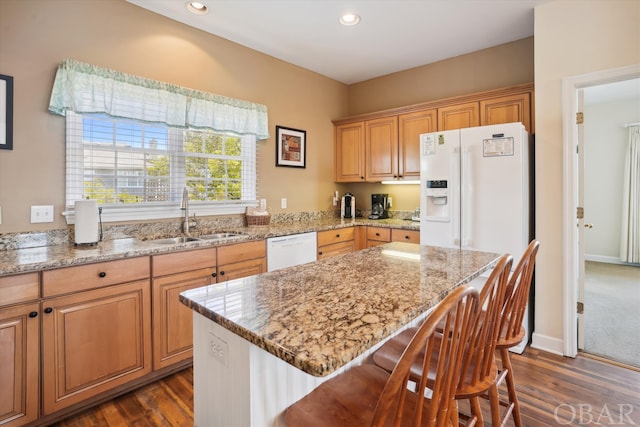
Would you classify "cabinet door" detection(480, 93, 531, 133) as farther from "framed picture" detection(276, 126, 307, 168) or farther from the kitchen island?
the kitchen island

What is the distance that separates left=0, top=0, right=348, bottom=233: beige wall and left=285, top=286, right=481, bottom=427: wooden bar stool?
7.20ft

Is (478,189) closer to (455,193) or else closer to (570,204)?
(455,193)

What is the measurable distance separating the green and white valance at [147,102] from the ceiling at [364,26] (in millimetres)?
617

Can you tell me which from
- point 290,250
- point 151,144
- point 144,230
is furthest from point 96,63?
point 290,250

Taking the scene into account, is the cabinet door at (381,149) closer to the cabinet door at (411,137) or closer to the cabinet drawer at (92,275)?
the cabinet door at (411,137)

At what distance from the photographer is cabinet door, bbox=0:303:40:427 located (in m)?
1.60

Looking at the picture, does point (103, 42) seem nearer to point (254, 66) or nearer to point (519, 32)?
point (254, 66)

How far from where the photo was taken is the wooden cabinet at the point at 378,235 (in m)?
3.50

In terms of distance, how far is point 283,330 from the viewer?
2.76 feet

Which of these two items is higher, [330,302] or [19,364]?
[330,302]

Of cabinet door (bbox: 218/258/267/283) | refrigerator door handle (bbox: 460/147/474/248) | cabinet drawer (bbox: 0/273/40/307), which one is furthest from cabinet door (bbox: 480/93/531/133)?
cabinet drawer (bbox: 0/273/40/307)

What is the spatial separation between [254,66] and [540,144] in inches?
108

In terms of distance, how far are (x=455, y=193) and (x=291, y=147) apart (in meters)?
1.87

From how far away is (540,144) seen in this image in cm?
262
